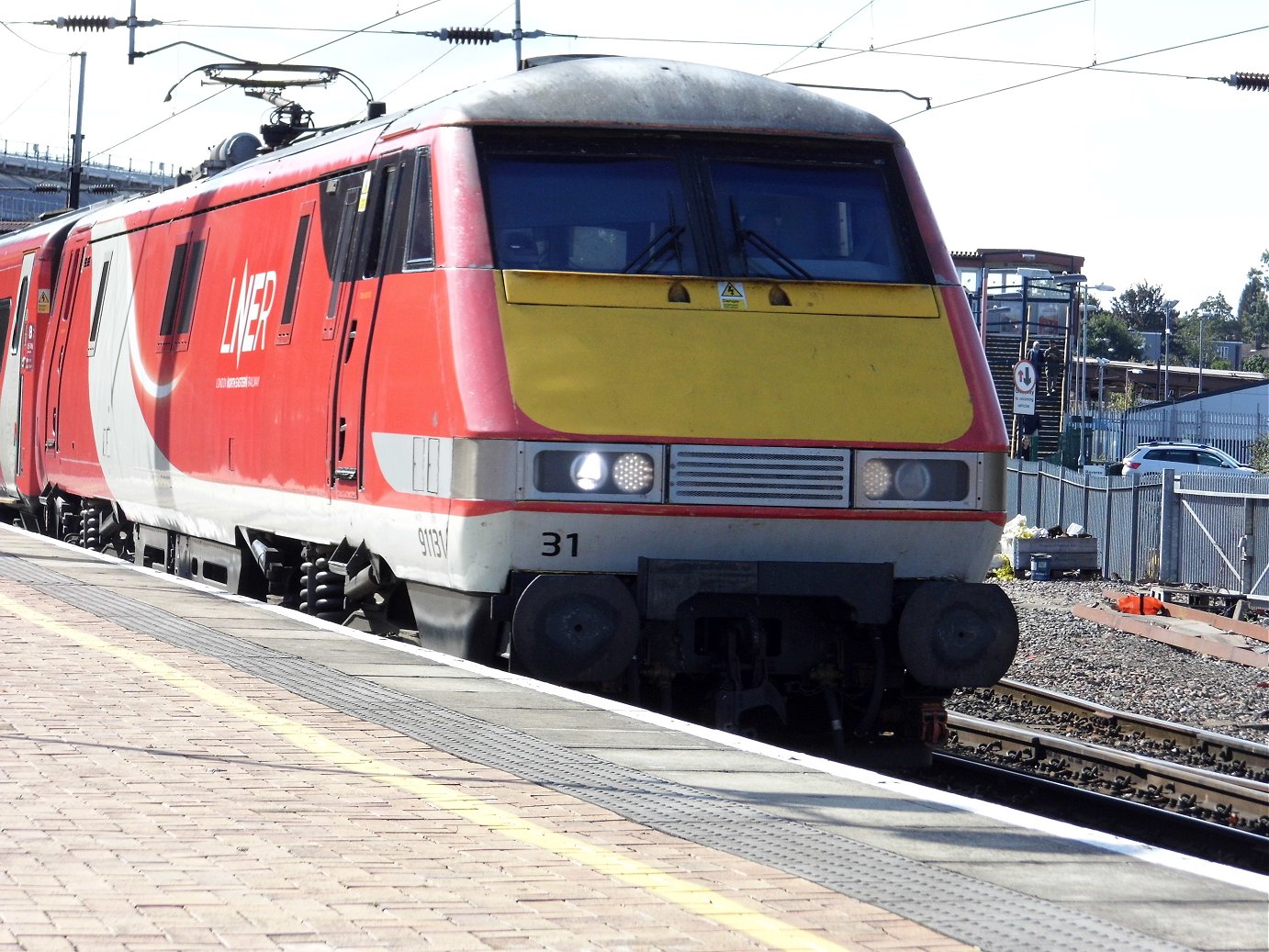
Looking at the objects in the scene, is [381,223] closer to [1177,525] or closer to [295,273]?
[295,273]

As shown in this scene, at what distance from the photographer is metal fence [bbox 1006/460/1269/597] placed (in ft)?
74.2

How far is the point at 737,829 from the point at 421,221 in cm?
407

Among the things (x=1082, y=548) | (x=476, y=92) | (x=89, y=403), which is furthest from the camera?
(x=1082, y=548)

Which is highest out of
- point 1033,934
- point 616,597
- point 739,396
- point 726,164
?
point 726,164

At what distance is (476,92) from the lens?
8492mm

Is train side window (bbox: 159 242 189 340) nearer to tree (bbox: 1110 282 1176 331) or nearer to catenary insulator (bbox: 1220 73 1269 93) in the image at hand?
catenary insulator (bbox: 1220 73 1269 93)

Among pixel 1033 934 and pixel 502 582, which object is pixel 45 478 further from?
pixel 1033 934

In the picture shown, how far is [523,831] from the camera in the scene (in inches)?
209

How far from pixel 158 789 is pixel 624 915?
2.03 metres

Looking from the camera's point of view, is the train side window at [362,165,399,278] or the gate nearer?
the train side window at [362,165,399,278]

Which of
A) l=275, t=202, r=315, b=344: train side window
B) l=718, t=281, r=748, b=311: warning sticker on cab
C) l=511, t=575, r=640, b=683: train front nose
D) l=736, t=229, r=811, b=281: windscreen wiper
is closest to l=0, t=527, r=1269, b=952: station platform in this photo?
l=511, t=575, r=640, b=683: train front nose

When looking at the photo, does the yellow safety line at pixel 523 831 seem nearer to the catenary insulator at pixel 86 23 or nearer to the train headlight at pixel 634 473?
the train headlight at pixel 634 473

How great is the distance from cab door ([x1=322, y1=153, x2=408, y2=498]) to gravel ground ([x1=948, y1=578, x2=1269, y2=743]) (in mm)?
5799

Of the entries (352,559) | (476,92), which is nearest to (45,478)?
(352,559)
